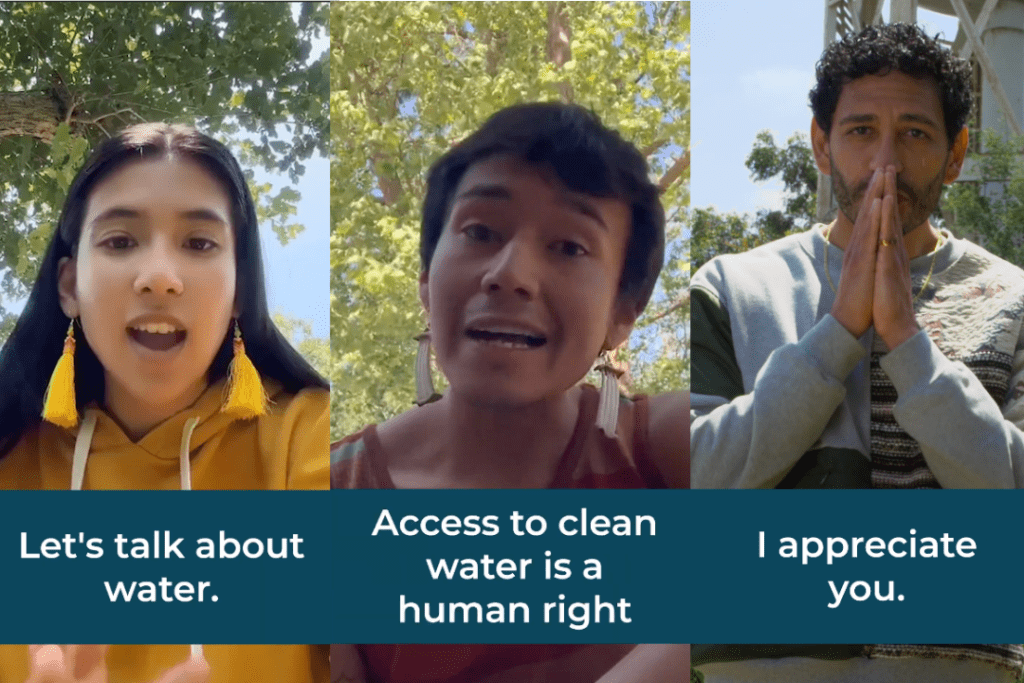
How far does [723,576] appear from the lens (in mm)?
3443

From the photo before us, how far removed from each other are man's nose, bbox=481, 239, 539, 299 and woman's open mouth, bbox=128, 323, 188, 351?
0.88 m

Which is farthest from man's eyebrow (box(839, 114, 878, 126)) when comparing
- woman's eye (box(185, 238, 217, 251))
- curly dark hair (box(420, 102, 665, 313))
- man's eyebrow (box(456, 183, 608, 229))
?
woman's eye (box(185, 238, 217, 251))

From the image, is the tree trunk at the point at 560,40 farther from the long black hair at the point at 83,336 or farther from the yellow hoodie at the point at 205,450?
the yellow hoodie at the point at 205,450

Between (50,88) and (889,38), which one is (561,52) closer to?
(889,38)

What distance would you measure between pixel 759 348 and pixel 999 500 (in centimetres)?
74

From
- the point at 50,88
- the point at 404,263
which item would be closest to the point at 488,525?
the point at 404,263

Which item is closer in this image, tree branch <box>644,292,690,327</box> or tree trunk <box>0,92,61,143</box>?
tree branch <box>644,292,690,327</box>

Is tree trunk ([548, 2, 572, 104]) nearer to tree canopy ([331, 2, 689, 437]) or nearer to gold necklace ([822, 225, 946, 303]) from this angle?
tree canopy ([331, 2, 689, 437])

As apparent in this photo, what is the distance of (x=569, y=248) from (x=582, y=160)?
0.25 metres

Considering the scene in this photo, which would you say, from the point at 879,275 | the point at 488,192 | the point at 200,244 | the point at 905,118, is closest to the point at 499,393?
the point at 488,192

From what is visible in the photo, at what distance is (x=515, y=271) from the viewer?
131 inches

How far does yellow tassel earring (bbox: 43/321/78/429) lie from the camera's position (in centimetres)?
347

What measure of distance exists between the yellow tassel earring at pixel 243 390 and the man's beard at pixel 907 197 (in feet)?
5.55

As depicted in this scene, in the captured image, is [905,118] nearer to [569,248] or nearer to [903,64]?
[903,64]
